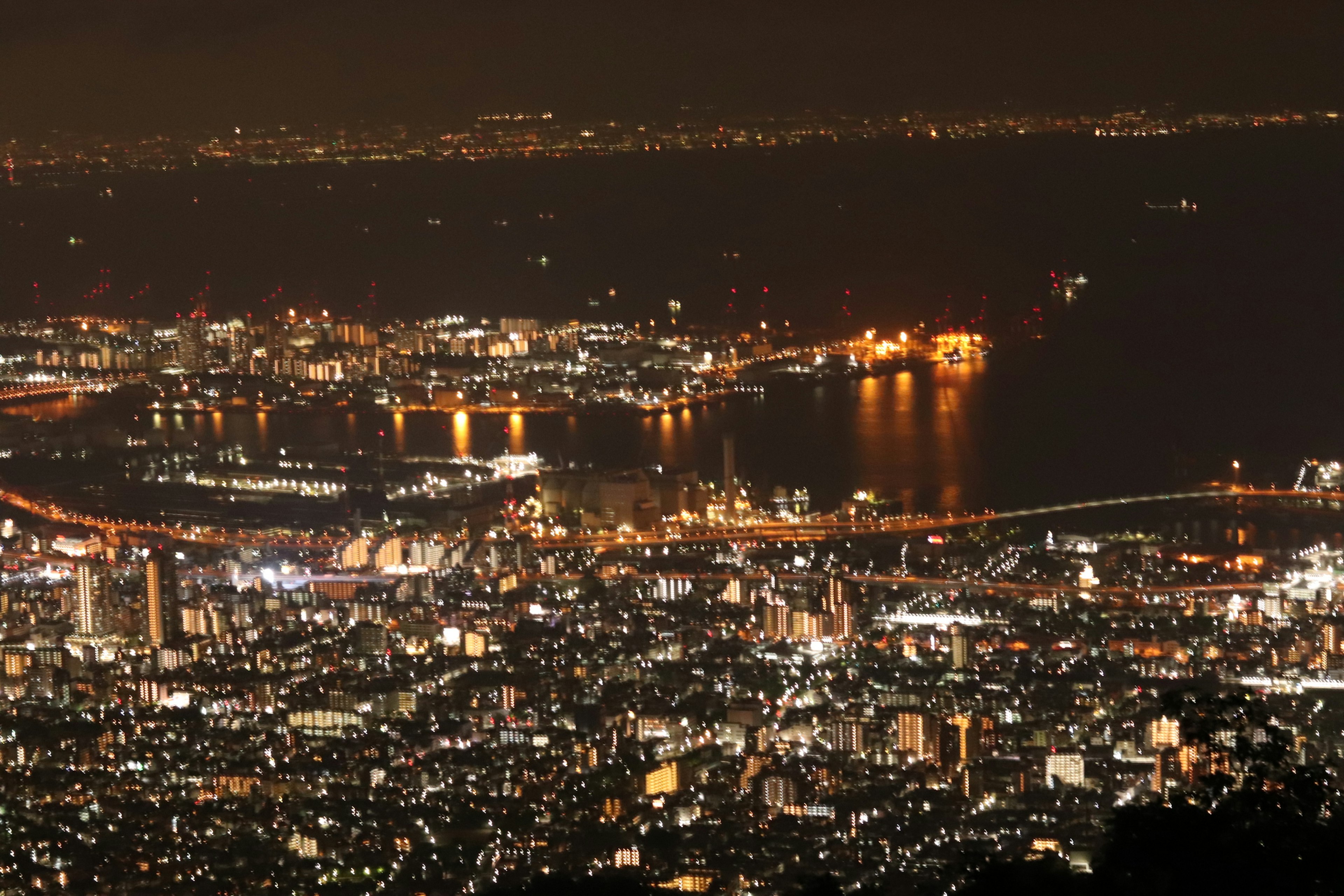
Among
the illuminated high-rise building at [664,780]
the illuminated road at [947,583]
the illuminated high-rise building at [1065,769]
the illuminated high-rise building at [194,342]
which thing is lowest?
the illuminated high-rise building at [1065,769]

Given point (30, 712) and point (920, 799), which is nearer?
point (920, 799)

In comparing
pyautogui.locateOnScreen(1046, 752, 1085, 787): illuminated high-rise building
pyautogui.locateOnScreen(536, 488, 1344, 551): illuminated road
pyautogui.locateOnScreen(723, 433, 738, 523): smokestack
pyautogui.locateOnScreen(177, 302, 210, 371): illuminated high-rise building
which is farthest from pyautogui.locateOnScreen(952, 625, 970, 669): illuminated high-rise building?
pyautogui.locateOnScreen(177, 302, 210, 371): illuminated high-rise building

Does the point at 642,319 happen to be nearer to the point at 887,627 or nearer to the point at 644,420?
the point at 644,420

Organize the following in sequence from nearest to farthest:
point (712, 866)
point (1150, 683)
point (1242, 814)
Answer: point (1242, 814)
point (712, 866)
point (1150, 683)

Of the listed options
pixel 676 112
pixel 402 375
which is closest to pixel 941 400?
pixel 676 112

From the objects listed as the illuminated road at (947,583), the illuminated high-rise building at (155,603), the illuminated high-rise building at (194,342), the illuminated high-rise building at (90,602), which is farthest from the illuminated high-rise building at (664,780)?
the illuminated high-rise building at (194,342)

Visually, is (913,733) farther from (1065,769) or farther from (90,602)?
(90,602)

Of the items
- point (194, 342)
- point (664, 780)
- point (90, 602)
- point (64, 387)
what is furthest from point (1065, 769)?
point (194, 342)

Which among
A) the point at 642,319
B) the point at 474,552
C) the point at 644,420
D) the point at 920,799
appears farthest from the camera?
the point at 642,319

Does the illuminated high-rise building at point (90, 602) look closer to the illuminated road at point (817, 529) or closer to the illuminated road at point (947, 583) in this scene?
the illuminated road at point (947, 583)

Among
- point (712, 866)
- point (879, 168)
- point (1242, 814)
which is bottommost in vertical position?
point (712, 866)
